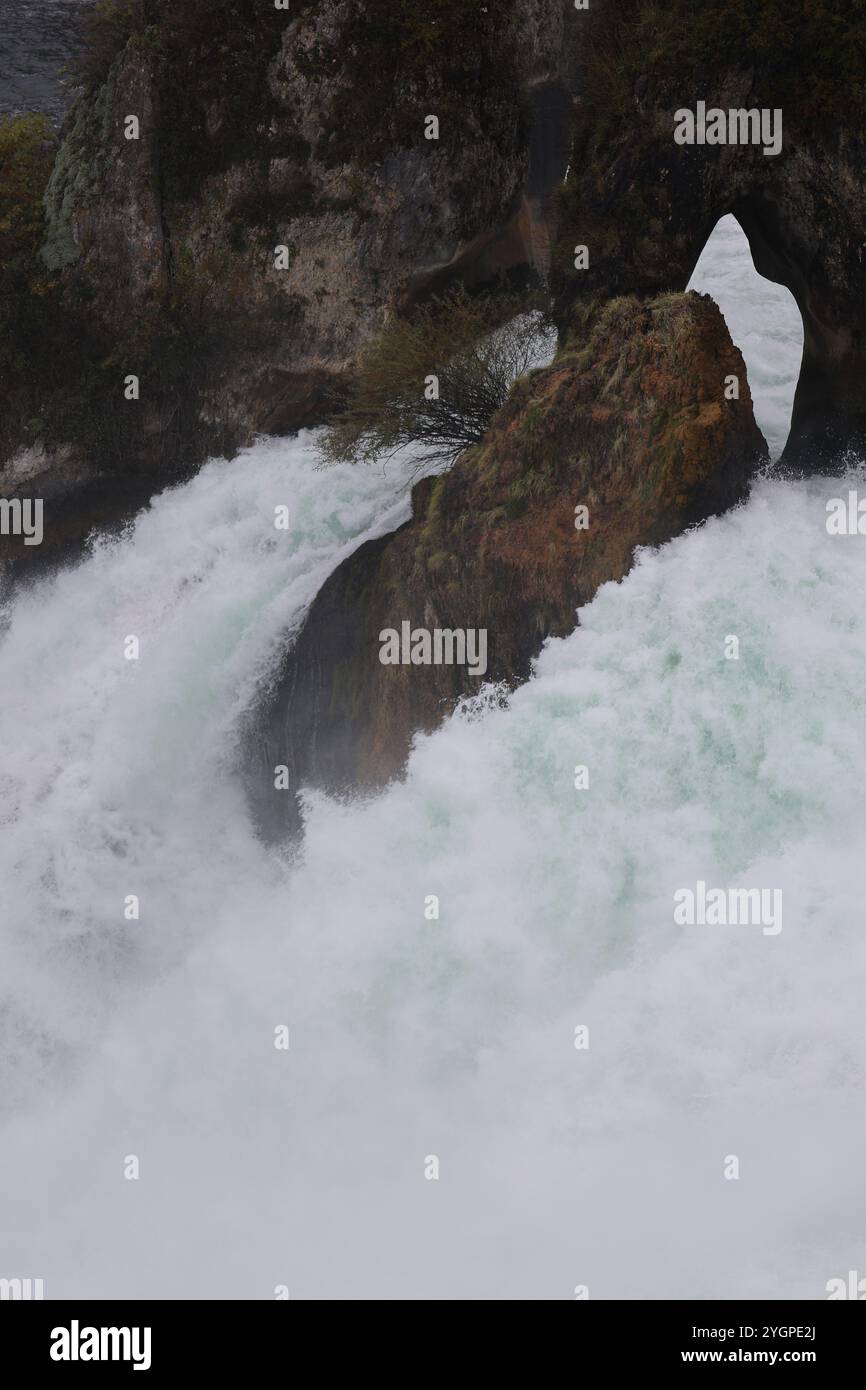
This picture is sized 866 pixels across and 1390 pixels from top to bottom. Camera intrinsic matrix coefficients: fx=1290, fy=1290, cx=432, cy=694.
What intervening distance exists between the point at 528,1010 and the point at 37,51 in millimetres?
29688

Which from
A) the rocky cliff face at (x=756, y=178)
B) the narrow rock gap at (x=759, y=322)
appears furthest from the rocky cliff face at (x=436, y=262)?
the narrow rock gap at (x=759, y=322)

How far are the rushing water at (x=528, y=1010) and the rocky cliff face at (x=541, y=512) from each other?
59 centimetres

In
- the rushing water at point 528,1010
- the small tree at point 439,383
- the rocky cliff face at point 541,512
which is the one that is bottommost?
the rushing water at point 528,1010

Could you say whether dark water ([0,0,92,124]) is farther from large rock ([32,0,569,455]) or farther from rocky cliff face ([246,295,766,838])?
rocky cliff face ([246,295,766,838])

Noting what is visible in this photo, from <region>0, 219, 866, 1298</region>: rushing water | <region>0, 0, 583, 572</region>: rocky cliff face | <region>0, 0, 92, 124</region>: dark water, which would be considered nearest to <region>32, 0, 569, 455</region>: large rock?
<region>0, 0, 583, 572</region>: rocky cliff face

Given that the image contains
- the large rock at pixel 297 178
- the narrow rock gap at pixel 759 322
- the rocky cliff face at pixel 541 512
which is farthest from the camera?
the large rock at pixel 297 178

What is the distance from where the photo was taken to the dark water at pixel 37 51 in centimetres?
3173

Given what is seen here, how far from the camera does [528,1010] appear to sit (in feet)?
47.6

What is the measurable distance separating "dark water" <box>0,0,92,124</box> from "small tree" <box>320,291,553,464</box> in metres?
15.8

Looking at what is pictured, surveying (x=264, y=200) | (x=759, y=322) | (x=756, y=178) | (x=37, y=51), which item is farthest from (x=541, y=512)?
(x=37, y=51)

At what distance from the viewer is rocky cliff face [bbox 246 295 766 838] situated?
16.2 meters

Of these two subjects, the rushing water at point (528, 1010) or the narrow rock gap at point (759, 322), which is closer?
the rushing water at point (528, 1010)

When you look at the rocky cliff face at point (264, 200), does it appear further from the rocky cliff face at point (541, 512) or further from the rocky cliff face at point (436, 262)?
the rocky cliff face at point (541, 512)

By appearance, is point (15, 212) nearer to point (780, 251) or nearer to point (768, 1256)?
point (780, 251)
